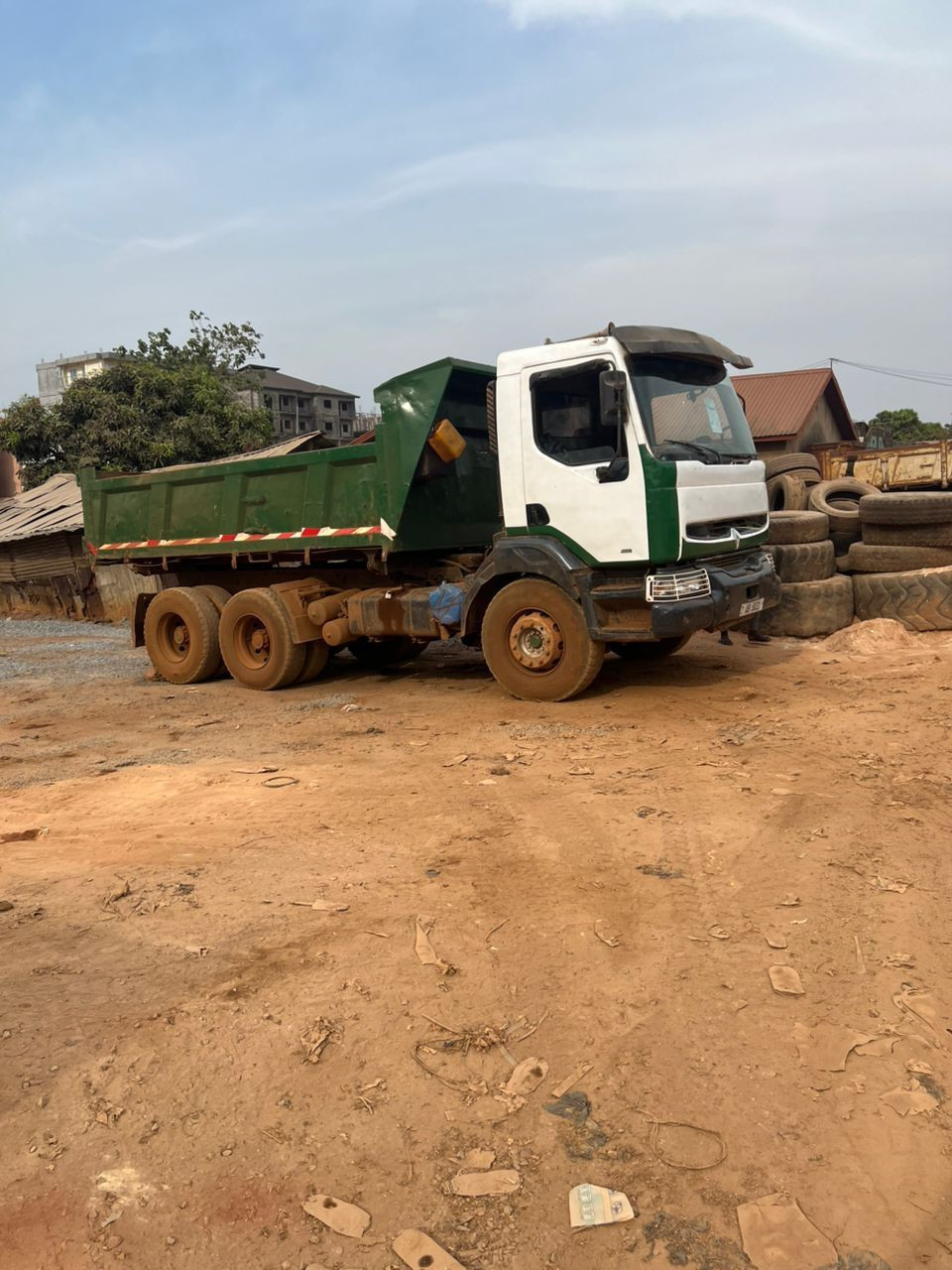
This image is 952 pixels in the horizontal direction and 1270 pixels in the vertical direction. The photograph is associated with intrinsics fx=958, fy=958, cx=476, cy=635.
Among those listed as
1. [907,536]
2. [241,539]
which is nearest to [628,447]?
[907,536]

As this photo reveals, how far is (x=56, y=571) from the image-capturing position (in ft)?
64.2

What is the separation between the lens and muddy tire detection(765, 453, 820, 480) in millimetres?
13148

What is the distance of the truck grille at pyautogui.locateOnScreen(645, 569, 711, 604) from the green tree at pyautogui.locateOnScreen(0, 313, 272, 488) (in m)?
17.7

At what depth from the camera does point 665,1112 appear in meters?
2.71

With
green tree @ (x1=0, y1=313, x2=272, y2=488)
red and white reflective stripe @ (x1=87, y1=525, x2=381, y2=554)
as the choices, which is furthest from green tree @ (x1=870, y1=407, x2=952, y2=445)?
red and white reflective stripe @ (x1=87, y1=525, x2=381, y2=554)

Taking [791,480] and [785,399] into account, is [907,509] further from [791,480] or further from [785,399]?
[785,399]

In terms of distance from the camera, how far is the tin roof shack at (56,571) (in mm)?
18469

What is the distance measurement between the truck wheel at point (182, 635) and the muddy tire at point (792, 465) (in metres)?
7.83

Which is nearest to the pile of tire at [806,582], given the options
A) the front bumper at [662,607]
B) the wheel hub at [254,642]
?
the front bumper at [662,607]

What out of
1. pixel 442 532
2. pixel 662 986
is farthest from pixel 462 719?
pixel 662 986

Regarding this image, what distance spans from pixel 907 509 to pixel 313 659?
638 cm

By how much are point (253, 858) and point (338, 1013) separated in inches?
62.5

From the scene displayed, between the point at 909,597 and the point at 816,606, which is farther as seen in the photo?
the point at 816,606

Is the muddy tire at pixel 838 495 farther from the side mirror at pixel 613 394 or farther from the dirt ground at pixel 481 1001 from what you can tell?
the dirt ground at pixel 481 1001
